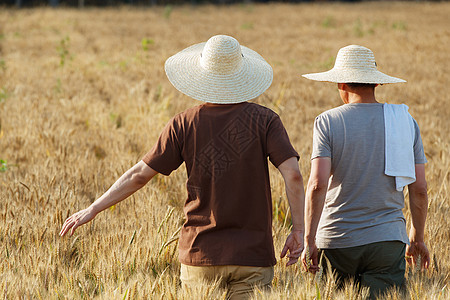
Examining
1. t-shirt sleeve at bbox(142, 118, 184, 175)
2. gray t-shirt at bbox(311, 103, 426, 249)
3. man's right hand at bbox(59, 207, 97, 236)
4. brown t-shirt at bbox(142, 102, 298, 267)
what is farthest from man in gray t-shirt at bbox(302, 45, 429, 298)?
man's right hand at bbox(59, 207, 97, 236)

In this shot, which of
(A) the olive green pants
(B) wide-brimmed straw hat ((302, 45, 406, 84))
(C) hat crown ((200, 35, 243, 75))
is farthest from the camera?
(B) wide-brimmed straw hat ((302, 45, 406, 84))

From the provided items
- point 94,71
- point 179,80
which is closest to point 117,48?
point 94,71

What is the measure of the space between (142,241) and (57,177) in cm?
180

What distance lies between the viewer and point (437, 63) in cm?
1366

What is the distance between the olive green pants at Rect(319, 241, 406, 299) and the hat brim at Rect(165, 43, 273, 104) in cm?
100

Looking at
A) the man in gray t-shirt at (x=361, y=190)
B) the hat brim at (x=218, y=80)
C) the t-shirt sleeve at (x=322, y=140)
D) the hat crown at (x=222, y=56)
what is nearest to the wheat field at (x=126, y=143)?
the man in gray t-shirt at (x=361, y=190)

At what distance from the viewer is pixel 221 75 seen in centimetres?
267

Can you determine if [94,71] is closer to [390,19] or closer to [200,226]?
[200,226]

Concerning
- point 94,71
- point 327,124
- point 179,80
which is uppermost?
point 179,80

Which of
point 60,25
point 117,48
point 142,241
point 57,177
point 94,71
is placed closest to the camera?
point 142,241

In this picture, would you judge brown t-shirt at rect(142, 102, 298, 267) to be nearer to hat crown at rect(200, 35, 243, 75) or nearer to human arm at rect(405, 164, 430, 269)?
hat crown at rect(200, 35, 243, 75)

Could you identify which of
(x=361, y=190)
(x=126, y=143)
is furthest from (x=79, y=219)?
(x=126, y=143)

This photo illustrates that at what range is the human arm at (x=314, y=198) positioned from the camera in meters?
2.81

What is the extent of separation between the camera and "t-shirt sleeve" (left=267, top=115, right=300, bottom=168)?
252cm
